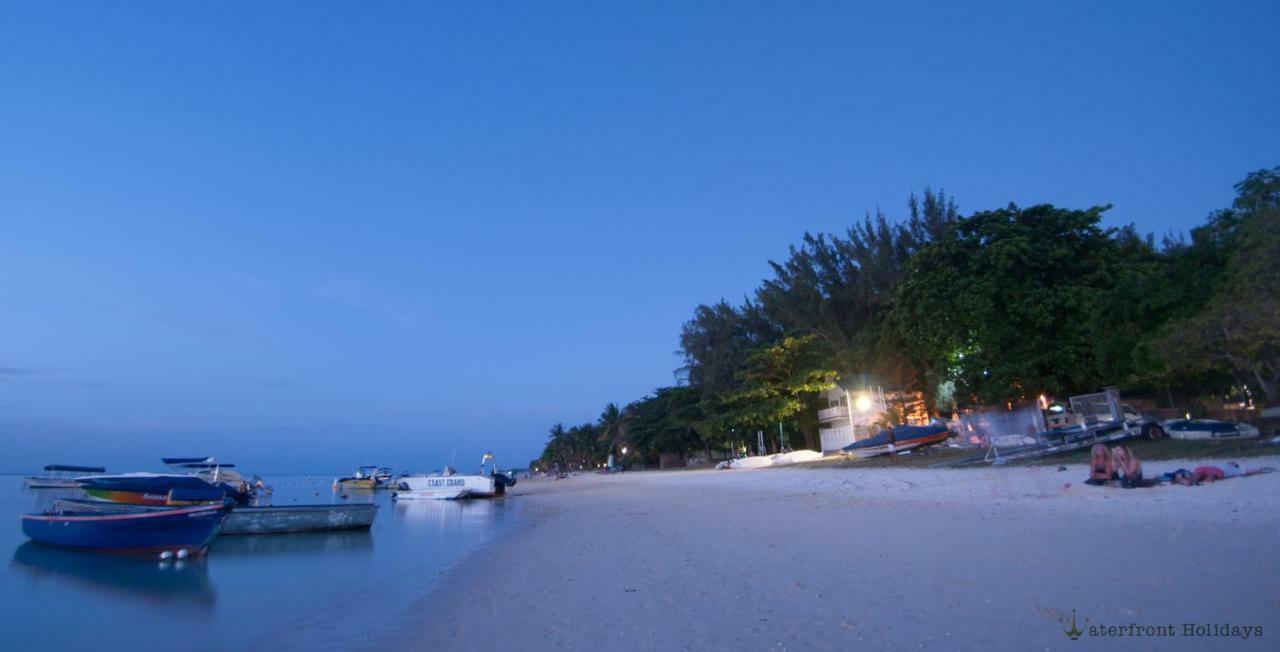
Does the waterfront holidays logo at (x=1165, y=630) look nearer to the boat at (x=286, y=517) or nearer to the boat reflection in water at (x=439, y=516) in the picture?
the boat reflection in water at (x=439, y=516)

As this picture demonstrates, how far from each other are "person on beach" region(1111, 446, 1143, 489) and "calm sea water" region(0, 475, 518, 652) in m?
12.4

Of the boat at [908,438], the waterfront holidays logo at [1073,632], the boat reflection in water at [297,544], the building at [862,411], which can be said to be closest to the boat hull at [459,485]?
the boat reflection in water at [297,544]

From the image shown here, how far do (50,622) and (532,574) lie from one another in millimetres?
8206

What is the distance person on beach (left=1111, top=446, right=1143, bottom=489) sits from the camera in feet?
38.4

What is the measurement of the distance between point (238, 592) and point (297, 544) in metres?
8.23

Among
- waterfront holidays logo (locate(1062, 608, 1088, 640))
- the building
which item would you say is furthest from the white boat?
waterfront holidays logo (locate(1062, 608, 1088, 640))

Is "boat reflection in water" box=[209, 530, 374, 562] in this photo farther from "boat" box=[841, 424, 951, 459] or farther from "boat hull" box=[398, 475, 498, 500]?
"boat" box=[841, 424, 951, 459]

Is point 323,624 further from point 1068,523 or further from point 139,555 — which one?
point 139,555

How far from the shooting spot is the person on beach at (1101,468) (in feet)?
40.2

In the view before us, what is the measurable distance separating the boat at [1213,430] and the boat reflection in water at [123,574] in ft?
81.5

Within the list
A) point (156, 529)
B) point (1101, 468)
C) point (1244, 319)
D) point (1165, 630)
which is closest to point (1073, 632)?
point (1165, 630)

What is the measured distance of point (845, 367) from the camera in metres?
37.8

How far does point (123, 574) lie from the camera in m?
15.0

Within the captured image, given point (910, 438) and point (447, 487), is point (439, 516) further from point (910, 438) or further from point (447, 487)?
point (910, 438)
